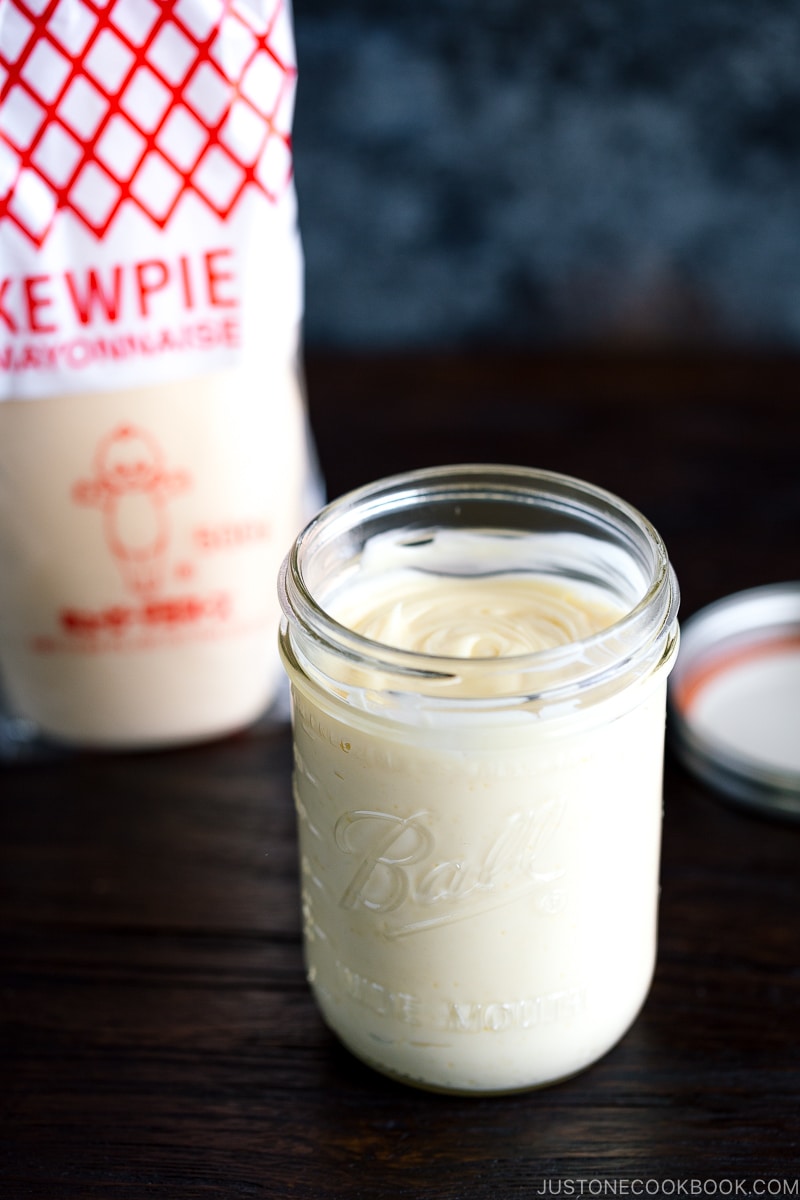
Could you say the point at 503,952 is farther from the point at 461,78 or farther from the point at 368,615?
the point at 461,78

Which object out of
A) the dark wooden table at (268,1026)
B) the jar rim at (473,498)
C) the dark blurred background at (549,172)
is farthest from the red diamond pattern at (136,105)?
the dark blurred background at (549,172)

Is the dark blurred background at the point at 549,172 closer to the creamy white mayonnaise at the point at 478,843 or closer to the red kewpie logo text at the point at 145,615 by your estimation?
the red kewpie logo text at the point at 145,615

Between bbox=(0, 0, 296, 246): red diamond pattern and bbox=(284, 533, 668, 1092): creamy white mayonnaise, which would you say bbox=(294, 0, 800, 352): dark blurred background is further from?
bbox=(284, 533, 668, 1092): creamy white mayonnaise

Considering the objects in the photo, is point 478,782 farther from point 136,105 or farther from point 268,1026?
point 136,105

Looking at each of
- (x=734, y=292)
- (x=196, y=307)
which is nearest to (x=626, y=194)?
(x=734, y=292)

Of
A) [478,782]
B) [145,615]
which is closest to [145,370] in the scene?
[145,615]

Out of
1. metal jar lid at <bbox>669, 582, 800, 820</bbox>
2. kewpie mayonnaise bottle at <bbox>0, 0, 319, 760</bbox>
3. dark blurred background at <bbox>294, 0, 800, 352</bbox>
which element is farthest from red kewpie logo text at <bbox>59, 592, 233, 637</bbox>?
dark blurred background at <bbox>294, 0, 800, 352</bbox>
